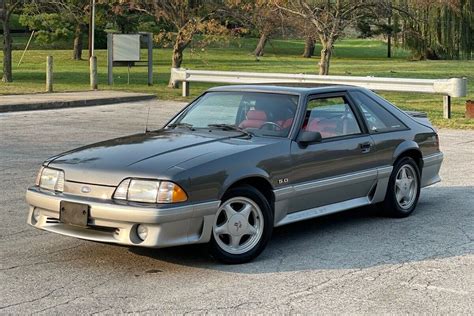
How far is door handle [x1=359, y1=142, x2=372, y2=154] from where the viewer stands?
7438mm

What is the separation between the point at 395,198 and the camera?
7867 millimetres

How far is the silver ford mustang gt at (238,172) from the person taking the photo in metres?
5.82

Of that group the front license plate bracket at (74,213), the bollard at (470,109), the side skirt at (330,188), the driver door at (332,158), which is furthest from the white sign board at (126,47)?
the front license plate bracket at (74,213)

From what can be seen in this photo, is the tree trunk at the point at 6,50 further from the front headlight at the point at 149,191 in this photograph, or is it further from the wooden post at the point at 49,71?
the front headlight at the point at 149,191

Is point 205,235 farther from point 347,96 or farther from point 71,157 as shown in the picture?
point 347,96

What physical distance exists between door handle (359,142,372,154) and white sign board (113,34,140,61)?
2236cm

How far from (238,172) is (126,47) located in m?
23.7

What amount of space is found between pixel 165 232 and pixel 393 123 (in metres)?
3.28

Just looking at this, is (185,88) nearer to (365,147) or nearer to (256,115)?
(365,147)

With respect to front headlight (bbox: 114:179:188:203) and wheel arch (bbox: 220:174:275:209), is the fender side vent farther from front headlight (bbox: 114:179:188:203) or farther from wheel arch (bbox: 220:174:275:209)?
front headlight (bbox: 114:179:188:203)

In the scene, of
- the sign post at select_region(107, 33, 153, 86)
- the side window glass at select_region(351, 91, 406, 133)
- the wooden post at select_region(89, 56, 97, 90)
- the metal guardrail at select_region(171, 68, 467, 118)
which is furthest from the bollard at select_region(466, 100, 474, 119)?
the sign post at select_region(107, 33, 153, 86)

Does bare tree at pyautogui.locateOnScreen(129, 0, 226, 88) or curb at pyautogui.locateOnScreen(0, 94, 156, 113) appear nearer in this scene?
curb at pyautogui.locateOnScreen(0, 94, 156, 113)

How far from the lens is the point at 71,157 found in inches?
252

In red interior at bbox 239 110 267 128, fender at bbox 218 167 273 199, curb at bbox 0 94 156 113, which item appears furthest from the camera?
curb at bbox 0 94 156 113
